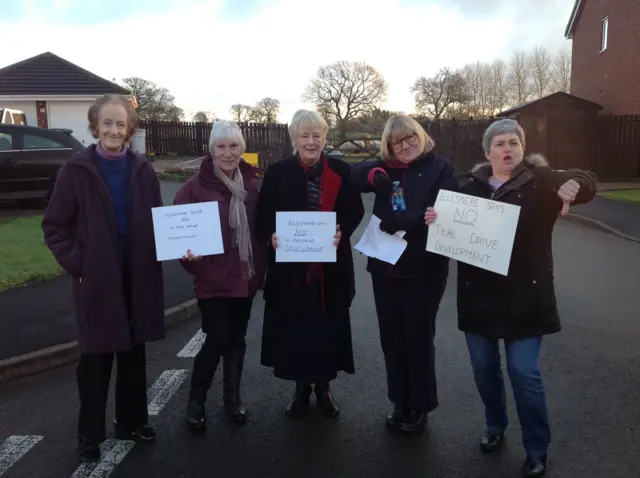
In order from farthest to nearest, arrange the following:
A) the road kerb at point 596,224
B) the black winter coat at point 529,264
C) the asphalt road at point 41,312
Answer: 1. the road kerb at point 596,224
2. the asphalt road at point 41,312
3. the black winter coat at point 529,264

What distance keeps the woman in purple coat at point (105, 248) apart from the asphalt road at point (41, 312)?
192 cm

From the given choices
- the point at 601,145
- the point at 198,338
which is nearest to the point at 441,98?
the point at 601,145

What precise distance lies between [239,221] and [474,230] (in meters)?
1.47

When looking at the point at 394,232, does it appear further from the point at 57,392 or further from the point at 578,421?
the point at 57,392

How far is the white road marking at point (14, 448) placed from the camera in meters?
3.44

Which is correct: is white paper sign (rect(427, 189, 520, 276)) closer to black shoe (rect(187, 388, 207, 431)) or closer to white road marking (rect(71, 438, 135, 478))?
black shoe (rect(187, 388, 207, 431))

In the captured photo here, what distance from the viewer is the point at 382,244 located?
3.65 metres

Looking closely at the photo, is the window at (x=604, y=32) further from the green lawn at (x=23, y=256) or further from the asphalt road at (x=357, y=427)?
the green lawn at (x=23, y=256)

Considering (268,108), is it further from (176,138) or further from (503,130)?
(503,130)

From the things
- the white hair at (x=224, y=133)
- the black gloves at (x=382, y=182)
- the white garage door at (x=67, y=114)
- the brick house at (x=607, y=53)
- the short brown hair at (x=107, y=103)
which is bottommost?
the black gloves at (x=382, y=182)

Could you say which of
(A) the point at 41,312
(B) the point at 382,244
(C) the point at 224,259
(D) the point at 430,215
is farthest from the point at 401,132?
(A) the point at 41,312

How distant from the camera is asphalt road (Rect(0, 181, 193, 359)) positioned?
5254mm

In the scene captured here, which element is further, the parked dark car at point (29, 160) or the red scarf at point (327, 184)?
the parked dark car at point (29, 160)

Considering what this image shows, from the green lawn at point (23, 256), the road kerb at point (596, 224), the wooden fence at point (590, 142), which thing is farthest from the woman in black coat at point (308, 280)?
the wooden fence at point (590, 142)
